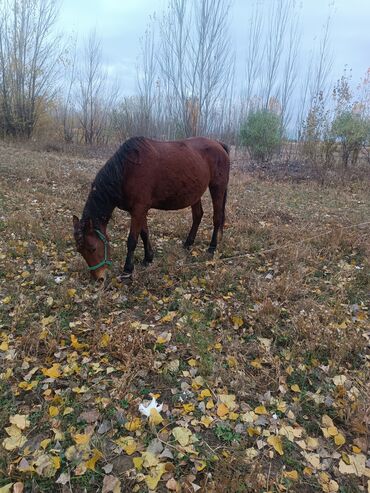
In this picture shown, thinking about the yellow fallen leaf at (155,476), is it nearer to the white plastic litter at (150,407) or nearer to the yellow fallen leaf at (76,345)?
the white plastic litter at (150,407)

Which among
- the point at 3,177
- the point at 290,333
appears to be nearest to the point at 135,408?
the point at 290,333

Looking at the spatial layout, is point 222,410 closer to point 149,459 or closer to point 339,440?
point 149,459

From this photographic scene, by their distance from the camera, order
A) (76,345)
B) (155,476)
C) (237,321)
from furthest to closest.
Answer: (237,321) < (76,345) < (155,476)

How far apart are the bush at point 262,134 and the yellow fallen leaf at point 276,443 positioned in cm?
1678

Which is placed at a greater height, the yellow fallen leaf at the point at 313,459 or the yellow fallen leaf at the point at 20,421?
the yellow fallen leaf at the point at 20,421

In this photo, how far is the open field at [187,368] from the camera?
205cm

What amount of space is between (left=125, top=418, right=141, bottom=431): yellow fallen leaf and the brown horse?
2040 millimetres

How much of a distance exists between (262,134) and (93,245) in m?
15.4

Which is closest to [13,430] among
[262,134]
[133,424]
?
[133,424]

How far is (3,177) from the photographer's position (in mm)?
8641

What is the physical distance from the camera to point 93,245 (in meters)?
3.84

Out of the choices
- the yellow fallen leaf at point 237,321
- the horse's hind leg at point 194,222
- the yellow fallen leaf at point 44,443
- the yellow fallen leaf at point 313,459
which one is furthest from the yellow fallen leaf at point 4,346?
the horse's hind leg at point 194,222

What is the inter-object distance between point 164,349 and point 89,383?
75cm

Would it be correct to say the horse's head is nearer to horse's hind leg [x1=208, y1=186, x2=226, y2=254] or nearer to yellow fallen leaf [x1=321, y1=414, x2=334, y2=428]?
horse's hind leg [x1=208, y1=186, x2=226, y2=254]
